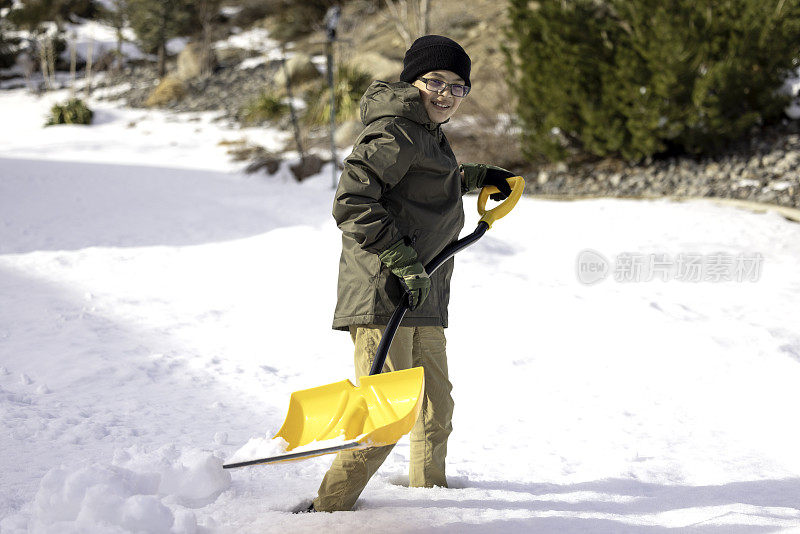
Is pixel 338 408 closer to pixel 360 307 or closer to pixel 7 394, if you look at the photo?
pixel 360 307

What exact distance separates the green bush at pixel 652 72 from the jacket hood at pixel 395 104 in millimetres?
6040

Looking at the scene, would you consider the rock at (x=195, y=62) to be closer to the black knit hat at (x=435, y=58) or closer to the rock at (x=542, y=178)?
the rock at (x=542, y=178)

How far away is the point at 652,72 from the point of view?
7422 millimetres

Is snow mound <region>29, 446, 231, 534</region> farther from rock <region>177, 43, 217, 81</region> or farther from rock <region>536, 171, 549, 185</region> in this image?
rock <region>177, 43, 217, 81</region>

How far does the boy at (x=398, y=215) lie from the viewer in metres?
1.90

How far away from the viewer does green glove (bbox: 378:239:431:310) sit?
192cm

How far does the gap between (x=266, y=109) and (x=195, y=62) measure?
6491 millimetres

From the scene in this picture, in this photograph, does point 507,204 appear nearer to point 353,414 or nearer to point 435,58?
point 435,58

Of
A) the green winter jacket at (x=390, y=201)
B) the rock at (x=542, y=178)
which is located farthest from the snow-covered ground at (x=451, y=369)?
the rock at (x=542, y=178)

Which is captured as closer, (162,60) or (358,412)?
(358,412)

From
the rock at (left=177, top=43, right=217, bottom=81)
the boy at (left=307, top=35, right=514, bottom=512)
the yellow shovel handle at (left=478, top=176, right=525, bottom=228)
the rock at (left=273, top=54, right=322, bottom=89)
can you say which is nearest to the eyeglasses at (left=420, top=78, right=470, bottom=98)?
the boy at (left=307, top=35, right=514, bottom=512)

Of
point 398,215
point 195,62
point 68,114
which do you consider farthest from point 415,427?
point 195,62

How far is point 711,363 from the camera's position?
12.4 feet

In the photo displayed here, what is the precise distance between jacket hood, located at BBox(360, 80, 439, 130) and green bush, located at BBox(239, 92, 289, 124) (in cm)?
1096
